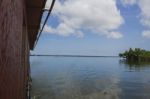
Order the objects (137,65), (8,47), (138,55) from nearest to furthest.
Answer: (8,47) → (137,65) → (138,55)

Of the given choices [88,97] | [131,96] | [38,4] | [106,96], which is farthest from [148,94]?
[38,4]

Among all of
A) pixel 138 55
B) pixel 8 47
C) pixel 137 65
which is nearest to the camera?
pixel 8 47

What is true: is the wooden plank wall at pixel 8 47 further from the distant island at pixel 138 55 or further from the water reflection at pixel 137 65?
the distant island at pixel 138 55

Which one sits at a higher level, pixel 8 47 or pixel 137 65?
pixel 137 65

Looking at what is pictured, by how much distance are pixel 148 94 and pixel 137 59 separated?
92.5 m

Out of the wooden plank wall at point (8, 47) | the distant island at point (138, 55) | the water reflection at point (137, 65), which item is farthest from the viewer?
the distant island at point (138, 55)

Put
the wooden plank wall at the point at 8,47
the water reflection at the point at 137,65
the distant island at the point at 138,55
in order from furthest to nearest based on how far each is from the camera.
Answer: the distant island at the point at 138,55, the water reflection at the point at 137,65, the wooden plank wall at the point at 8,47

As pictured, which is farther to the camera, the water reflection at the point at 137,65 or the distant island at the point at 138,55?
the distant island at the point at 138,55

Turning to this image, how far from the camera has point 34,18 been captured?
38.4 feet

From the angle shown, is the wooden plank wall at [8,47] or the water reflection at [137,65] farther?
the water reflection at [137,65]

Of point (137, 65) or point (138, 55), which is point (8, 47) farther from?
point (138, 55)

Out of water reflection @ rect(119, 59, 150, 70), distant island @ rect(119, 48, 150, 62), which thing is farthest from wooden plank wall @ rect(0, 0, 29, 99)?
distant island @ rect(119, 48, 150, 62)

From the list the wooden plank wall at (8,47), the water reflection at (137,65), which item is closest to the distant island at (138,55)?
the water reflection at (137,65)

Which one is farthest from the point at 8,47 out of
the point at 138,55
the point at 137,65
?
the point at 138,55
